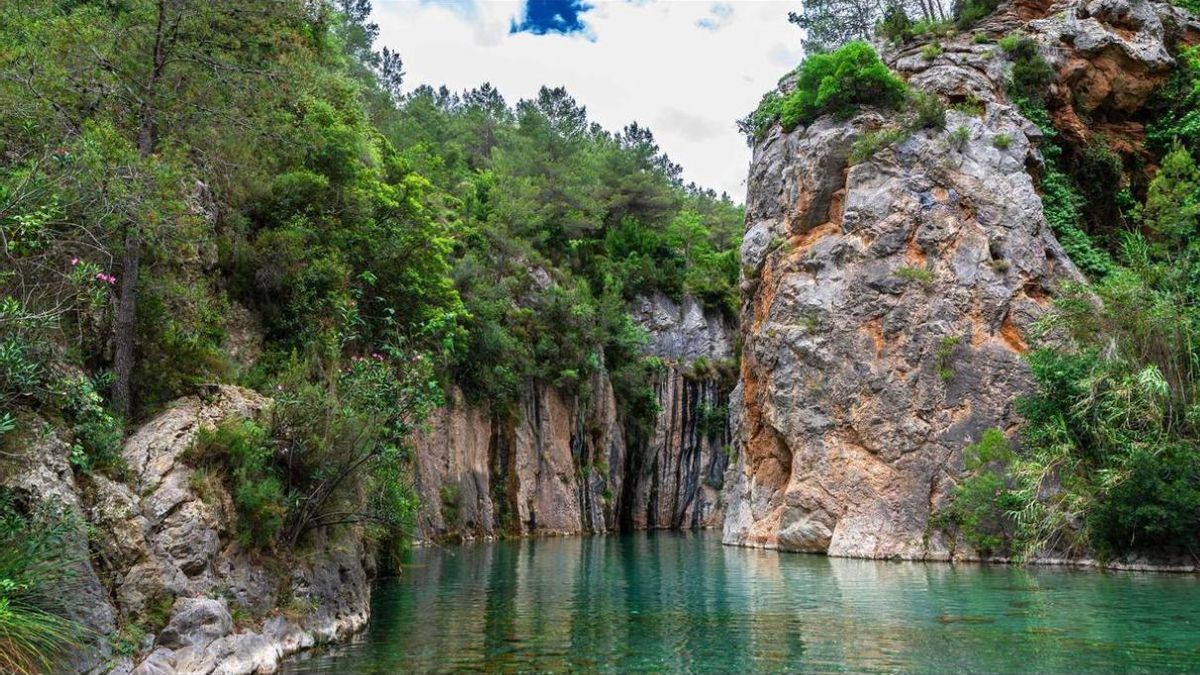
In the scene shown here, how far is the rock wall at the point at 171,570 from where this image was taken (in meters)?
8.30

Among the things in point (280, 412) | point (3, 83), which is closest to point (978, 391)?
point (280, 412)

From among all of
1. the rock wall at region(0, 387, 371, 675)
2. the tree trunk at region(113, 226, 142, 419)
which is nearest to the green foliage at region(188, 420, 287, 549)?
the rock wall at region(0, 387, 371, 675)

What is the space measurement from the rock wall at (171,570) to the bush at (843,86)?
26953 mm

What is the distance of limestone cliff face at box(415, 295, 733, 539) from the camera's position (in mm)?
35719

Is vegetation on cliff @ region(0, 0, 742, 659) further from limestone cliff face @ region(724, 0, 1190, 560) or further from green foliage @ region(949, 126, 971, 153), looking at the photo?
green foliage @ region(949, 126, 971, 153)

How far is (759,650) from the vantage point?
418 inches

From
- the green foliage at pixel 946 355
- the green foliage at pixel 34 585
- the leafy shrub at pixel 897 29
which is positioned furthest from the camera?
the leafy shrub at pixel 897 29

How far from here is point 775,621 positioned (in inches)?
→ 511

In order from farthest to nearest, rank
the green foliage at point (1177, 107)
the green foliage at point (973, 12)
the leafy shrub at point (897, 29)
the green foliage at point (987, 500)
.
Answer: the leafy shrub at point (897, 29) < the green foliage at point (973, 12) < the green foliage at point (1177, 107) < the green foliage at point (987, 500)

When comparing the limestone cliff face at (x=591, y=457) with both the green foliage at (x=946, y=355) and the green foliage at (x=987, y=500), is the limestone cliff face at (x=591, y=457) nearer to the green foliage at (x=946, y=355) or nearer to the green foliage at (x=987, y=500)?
the green foliage at (x=946, y=355)

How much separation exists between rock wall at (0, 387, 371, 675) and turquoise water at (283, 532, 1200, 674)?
2.47ft

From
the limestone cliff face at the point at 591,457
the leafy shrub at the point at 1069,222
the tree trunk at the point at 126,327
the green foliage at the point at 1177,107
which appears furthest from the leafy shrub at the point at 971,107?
the tree trunk at the point at 126,327

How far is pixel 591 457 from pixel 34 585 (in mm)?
39322

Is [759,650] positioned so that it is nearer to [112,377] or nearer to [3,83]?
[112,377]
